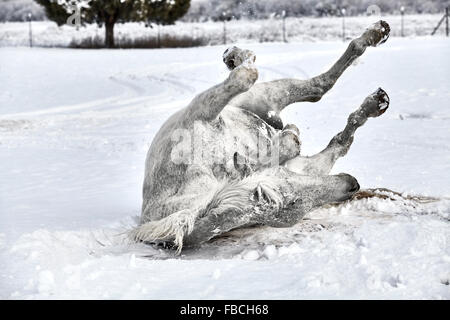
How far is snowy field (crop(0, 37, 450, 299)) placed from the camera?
2.62m

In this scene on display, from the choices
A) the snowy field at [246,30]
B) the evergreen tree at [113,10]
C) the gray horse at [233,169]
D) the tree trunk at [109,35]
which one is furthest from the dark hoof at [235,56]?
the tree trunk at [109,35]

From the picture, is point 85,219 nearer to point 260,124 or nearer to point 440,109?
point 260,124

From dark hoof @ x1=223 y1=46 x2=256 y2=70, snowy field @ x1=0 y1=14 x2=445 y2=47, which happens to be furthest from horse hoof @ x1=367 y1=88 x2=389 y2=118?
snowy field @ x1=0 y1=14 x2=445 y2=47

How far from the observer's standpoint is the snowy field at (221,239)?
8.61 feet

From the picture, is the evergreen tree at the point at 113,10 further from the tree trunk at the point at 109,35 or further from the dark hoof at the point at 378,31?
the dark hoof at the point at 378,31

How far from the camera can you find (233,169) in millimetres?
3543

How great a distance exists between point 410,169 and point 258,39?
57.9ft

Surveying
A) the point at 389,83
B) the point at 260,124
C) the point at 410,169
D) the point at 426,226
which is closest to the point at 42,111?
the point at 389,83

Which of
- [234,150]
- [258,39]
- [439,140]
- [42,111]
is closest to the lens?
[234,150]

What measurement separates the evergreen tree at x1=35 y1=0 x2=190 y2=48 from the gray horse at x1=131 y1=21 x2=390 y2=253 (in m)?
20.5

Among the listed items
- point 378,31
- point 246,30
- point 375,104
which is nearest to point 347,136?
point 375,104

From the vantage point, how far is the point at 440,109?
33.6 feet

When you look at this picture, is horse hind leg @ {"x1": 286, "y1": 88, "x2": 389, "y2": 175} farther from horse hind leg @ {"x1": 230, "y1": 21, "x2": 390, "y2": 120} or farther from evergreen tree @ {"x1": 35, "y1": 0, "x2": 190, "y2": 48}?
evergreen tree @ {"x1": 35, "y1": 0, "x2": 190, "y2": 48}

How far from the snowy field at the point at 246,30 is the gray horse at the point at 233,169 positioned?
18.5 metres
